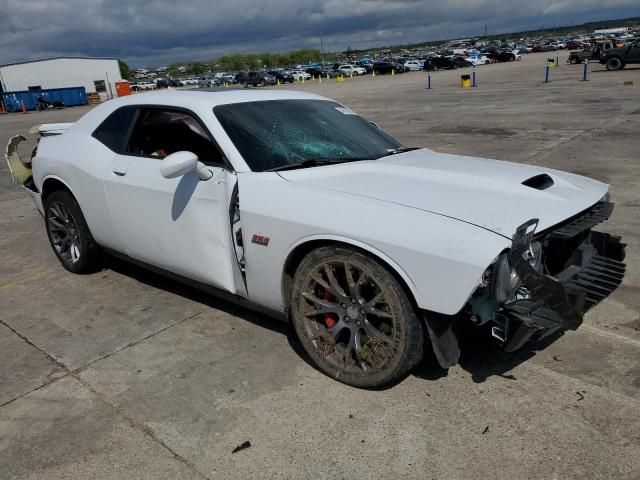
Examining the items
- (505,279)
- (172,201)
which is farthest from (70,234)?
(505,279)

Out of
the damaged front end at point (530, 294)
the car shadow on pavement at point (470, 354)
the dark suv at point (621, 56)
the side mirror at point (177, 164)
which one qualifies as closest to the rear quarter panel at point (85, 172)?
the car shadow on pavement at point (470, 354)

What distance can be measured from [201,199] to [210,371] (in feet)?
3.50

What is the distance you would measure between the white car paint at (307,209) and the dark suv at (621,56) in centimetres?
3219

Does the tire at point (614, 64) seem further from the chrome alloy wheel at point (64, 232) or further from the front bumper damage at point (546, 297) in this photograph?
the chrome alloy wheel at point (64, 232)

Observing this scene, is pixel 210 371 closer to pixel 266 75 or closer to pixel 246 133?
pixel 246 133

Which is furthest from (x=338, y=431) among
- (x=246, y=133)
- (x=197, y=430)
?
(x=246, y=133)

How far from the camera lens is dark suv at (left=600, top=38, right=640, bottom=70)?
1182 inches

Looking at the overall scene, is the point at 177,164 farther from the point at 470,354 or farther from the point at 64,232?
the point at 64,232

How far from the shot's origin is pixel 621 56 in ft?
101

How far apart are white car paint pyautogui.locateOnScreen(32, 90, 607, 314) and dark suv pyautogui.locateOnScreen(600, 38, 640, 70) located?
32.2 meters

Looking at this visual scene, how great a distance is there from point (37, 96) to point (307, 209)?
4834 centimetres

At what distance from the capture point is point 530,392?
2924mm

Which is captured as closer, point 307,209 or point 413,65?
point 307,209

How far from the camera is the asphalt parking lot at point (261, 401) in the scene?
98.5 inches
